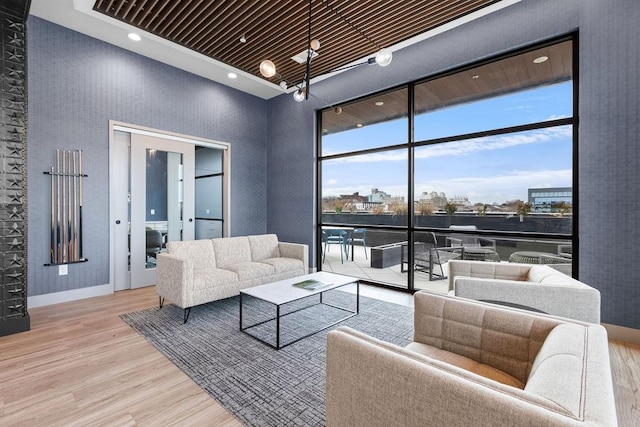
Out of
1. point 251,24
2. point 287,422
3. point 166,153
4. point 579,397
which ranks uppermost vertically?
point 251,24

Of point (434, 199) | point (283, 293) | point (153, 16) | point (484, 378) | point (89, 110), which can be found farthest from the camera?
point (434, 199)

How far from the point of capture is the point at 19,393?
1973mm

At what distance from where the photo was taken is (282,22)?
3602mm

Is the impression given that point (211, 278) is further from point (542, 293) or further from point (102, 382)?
point (542, 293)

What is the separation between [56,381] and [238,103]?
472 centimetres

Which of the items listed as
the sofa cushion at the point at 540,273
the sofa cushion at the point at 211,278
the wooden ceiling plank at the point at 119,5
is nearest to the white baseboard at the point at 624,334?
the sofa cushion at the point at 540,273

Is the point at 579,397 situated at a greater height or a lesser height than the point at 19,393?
greater

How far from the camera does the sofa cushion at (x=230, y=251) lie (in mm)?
3984

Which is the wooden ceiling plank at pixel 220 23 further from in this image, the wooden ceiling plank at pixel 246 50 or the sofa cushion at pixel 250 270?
the sofa cushion at pixel 250 270

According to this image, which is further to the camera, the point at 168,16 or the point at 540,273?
the point at 168,16

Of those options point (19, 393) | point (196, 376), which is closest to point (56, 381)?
point (19, 393)

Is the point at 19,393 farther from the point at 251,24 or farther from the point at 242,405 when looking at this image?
the point at 251,24

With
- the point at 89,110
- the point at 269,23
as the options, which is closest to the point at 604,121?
the point at 269,23

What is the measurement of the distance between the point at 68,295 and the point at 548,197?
5672 millimetres
